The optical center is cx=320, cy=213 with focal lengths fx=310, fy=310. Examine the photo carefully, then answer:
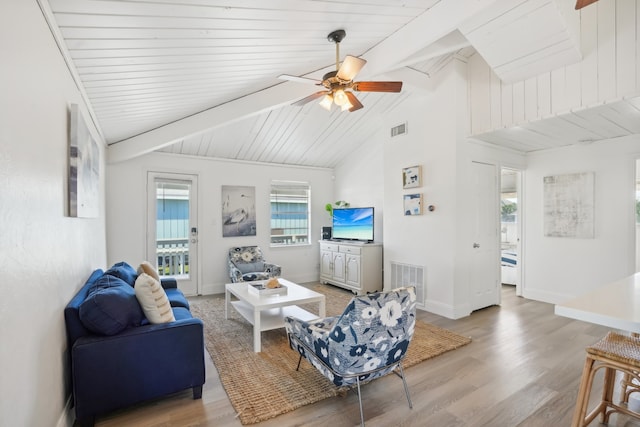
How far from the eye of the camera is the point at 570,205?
14.6ft

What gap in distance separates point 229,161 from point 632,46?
5373 millimetres

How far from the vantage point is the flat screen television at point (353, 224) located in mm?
5430

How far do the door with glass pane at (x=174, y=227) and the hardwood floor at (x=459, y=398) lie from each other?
9.36ft

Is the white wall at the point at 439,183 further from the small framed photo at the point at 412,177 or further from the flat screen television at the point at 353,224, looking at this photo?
the flat screen television at the point at 353,224

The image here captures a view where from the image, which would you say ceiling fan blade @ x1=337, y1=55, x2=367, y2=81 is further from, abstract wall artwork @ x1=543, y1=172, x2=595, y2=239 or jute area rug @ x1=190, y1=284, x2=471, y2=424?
abstract wall artwork @ x1=543, y1=172, x2=595, y2=239

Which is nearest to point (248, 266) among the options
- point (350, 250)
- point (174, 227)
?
point (174, 227)

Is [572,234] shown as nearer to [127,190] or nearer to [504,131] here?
Answer: [504,131]

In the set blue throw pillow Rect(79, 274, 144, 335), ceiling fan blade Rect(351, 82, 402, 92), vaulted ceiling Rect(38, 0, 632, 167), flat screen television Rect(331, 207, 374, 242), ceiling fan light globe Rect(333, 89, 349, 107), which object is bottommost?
blue throw pillow Rect(79, 274, 144, 335)

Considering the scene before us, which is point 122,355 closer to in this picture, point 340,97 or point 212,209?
point 340,97

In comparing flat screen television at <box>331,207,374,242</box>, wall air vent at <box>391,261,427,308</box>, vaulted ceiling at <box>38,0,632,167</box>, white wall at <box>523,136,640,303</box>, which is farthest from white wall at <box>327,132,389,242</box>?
white wall at <box>523,136,640,303</box>

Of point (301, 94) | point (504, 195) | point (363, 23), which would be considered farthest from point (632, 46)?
point (504, 195)

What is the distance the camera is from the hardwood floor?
2049 mm

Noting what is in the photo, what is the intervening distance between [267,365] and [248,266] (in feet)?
8.93

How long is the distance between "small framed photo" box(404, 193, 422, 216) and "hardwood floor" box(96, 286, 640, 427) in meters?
1.84
